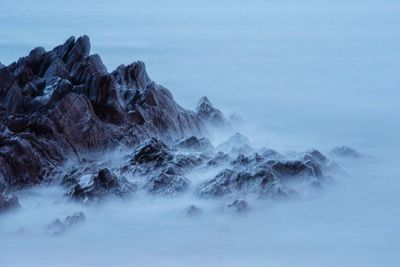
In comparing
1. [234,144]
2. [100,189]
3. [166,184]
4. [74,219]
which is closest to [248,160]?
[166,184]

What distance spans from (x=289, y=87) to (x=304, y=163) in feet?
18.5

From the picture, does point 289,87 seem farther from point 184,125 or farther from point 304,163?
point 304,163

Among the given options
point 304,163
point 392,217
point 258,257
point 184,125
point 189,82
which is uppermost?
point 189,82

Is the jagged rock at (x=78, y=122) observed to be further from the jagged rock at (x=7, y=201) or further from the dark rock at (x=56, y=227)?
the dark rock at (x=56, y=227)

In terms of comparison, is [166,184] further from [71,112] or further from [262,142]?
[262,142]

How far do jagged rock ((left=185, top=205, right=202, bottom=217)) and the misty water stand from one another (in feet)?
0.13

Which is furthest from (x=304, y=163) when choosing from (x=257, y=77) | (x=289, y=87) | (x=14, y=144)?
(x=257, y=77)

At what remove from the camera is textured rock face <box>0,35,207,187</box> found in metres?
6.51

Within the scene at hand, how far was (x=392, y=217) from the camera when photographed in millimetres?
6164

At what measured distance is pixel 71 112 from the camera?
6965mm

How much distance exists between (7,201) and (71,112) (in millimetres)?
1321

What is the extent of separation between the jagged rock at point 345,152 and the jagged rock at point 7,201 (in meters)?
3.19

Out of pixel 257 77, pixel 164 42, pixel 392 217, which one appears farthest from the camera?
pixel 164 42

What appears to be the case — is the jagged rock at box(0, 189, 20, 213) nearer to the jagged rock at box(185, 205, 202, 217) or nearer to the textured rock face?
the textured rock face
